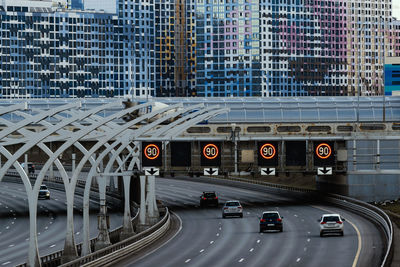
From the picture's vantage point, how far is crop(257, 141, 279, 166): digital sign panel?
7350cm

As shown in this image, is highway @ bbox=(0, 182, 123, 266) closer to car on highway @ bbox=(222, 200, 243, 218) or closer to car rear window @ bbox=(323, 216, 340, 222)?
car on highway @ bbox=(222, 200, 243, 218)

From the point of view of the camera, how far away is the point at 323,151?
7488 cm

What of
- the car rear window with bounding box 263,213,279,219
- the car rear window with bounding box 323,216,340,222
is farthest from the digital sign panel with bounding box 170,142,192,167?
the car rear window with bounding box 323,216,340,222

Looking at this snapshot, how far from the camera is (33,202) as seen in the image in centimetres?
4447

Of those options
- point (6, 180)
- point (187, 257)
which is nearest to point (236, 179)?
point (6, 180)

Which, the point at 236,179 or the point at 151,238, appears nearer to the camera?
the point at 151,238

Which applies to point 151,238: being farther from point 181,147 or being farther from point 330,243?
point 330,243

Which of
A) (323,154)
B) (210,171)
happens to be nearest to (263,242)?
(210,171)

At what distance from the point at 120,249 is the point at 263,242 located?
1267 cm

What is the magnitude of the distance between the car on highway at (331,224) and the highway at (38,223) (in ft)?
59.0

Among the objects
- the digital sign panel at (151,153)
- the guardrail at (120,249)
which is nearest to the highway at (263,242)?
the guardrail at (120,249)

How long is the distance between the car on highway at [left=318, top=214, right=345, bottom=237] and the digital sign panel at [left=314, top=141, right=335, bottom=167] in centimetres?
638

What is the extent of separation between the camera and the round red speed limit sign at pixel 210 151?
7238 cm

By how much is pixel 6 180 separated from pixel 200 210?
65143mm
